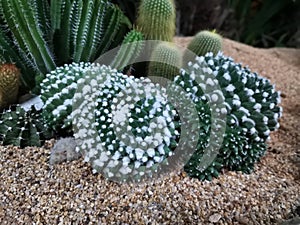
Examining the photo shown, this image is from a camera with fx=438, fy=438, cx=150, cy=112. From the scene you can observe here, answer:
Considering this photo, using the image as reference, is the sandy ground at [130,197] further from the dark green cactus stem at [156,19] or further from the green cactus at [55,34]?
the dark green cactus stem at [156,19]

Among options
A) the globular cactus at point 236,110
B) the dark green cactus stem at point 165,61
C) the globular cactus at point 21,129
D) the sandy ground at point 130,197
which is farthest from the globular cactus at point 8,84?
the globular cactus at point 236,110

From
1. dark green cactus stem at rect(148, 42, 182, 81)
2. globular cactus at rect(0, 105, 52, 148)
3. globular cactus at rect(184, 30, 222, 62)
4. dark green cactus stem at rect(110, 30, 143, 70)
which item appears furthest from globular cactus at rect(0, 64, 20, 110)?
globular cactus at rect(184, 30, 222, 62)

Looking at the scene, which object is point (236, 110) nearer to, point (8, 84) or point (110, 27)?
point (110, 27)

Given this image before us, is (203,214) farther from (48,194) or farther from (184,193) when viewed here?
(48,194)

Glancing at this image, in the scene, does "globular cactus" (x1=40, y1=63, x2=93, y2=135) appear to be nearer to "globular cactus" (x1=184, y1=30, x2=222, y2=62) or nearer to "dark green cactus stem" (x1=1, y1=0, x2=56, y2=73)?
"dark green cactus stem" (x1=1, y1=0, x2=56, y2=73)

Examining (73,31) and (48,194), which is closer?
(48,194)

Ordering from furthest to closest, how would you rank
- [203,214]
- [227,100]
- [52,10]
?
[52,10] → [227,100] → [203,214]

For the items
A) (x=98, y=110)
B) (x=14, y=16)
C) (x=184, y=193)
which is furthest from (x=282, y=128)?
(x=14, y=16)
